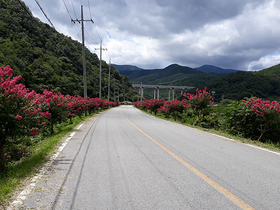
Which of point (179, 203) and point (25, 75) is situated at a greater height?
point (25, 75)

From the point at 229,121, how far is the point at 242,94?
219 feet

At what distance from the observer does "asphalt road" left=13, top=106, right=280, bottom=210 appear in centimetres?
274

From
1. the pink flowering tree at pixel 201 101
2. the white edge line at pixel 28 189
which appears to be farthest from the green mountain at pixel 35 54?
the white edge line at pixel 28 189

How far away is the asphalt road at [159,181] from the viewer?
108 inches

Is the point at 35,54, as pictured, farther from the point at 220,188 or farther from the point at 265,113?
the point at 220,188

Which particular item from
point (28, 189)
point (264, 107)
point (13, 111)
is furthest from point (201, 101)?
point (28, 189)

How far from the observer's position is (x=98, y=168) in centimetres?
419

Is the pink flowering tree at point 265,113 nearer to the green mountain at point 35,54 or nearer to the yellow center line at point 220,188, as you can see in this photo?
→ the yellow center line at point 220,188

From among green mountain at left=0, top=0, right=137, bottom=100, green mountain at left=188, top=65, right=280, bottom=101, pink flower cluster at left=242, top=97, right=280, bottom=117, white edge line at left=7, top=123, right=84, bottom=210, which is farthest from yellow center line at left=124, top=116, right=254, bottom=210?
green mountain at left=188, top=65, right=280, bottom=101

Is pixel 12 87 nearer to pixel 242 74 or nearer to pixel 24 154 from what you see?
pixel 24 154

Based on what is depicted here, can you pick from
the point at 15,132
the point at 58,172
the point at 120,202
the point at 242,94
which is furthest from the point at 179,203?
the point at 242,94

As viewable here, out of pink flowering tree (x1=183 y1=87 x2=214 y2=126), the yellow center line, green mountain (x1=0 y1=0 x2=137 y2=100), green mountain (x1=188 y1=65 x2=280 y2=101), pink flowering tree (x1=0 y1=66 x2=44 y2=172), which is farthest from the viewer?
green mountain (x1=188 y1=65 x2=280 y2=101)

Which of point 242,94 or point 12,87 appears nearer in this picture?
point 12,87

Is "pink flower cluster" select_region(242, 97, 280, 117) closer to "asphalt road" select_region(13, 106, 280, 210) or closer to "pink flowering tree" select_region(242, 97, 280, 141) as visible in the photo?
"pink flowering tree" select_region(242, 97, 280, 141)
